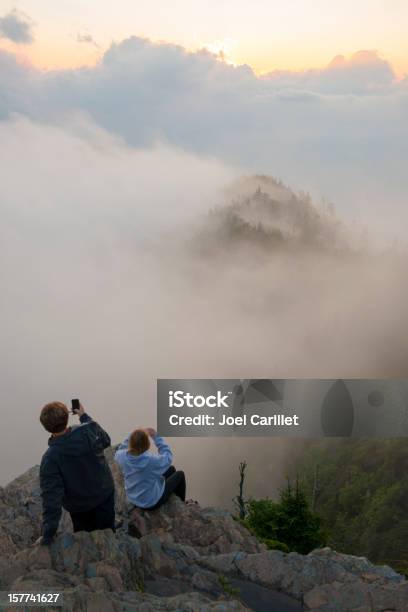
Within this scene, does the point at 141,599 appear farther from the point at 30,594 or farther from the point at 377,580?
the point at 377,580

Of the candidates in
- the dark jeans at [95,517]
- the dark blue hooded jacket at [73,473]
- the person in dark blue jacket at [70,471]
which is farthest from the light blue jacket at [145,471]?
the dark blue hooded jacket at [73,473]

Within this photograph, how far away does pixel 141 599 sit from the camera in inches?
324

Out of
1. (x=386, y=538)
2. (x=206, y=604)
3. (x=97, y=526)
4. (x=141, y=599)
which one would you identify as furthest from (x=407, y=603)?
(x=386, y=538)

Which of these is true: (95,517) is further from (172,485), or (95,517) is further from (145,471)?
(172,485)

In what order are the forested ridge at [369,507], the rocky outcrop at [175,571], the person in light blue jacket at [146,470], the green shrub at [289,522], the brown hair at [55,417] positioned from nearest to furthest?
the rocky outcrop at [175,571] → the brown hair at [55,417] → the person in light blue jacket at [146,470] → the green shrub at [289,522] → the forested ridge at [369,507]

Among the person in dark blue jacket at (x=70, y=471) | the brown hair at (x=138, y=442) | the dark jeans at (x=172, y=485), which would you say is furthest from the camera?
the dark jeans at (x=172, y=485)

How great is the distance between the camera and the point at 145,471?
1199 centimetres

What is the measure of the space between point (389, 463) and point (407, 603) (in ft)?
655

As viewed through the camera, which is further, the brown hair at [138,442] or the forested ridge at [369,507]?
the forested ridge at [369,507]

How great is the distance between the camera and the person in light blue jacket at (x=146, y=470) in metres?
11.6

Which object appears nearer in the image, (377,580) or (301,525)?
(377,580)

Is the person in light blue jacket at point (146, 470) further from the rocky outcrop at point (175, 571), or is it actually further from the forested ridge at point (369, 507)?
the forested ridge at point (369, 507)

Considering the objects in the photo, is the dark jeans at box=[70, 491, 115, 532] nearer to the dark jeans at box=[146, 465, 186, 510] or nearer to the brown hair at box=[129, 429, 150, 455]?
the brown hair at box=[129, 429, 150, 455]

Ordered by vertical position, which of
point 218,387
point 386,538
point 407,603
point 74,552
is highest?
point 218,387
